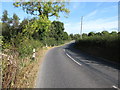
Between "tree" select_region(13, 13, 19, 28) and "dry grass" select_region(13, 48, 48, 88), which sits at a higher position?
"tree" select_region(13, 13, 19, 28)

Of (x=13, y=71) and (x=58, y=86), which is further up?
(x=13, y=71)

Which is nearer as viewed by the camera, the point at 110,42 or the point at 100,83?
the point at 100,83

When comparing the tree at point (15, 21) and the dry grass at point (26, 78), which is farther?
the tree at point (15, 21)

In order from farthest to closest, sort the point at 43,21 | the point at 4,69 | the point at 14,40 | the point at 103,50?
the point at 43,21 < the point at 103,50 < the point at 14,40 < the point at 4,69

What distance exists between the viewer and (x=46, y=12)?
24.8m

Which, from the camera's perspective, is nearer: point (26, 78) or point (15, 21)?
point (26, 78)

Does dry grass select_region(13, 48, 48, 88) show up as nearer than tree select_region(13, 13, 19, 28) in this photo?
Yes

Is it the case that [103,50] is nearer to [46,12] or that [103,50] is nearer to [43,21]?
[43,21]

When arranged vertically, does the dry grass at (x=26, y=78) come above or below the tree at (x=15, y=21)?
below

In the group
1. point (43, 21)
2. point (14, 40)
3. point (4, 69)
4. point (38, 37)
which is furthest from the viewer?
point (38, 37)

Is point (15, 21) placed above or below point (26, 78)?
above

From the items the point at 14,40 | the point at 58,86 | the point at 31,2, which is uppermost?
the point at 31,2

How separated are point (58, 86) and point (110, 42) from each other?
10178 mm

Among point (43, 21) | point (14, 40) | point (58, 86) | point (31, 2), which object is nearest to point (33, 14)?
point (31, 2)
